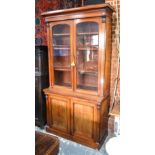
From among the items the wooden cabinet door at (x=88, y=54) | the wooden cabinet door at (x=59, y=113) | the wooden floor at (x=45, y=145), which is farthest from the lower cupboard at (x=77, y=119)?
the wooden floor at (x=45, y=145)

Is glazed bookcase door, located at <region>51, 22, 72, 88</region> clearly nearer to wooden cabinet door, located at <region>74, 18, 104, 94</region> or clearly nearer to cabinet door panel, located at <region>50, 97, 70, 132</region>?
wooden cabinet door, located at <region>74, 18, 104, 94</region>

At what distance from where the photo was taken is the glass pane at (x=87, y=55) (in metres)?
2.28

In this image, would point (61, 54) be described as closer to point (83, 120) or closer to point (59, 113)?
point (59, 113)

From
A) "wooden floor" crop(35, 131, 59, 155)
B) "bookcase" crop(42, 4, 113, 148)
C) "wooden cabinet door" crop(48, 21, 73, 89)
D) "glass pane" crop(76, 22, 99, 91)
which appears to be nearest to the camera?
"wooden floor" crop(35, 131, 59, 155)

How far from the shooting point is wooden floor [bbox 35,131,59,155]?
987 millimetres

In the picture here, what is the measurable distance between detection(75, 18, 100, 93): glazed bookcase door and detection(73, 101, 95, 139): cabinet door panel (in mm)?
246

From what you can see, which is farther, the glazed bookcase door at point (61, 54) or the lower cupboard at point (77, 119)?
the glazed bookcase door at point (61, 54)

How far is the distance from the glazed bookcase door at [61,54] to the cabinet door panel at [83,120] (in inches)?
15.2

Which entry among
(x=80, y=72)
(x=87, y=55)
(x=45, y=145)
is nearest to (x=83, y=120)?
(x=80, y=72)

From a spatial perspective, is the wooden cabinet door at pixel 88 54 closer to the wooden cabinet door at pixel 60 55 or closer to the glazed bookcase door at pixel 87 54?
the glazed bookcase door at pixel 87 54

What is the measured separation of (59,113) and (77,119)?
0.35 metres

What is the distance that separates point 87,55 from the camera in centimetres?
245

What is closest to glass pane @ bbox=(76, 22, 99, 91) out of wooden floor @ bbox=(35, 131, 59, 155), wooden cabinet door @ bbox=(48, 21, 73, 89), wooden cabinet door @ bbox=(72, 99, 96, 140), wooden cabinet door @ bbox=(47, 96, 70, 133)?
wooden cabinet door @ bbox=(48, 21, 73, 89)
